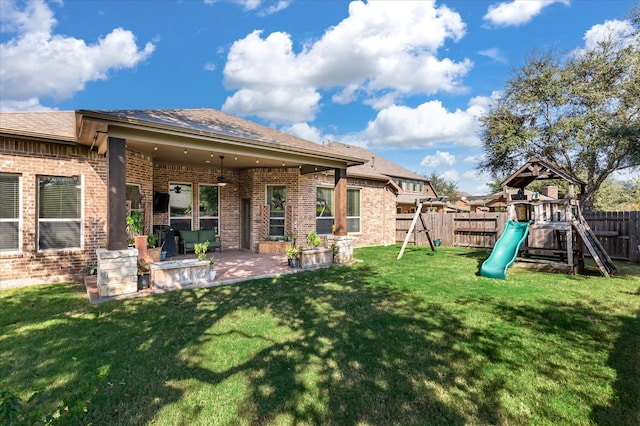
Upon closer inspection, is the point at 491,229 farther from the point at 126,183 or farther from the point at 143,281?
the point at 126,183

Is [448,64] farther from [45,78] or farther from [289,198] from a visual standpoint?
[45,78]

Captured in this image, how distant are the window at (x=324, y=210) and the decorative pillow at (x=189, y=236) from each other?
14.5 feet

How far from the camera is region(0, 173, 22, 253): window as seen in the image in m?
6.41

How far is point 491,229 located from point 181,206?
12021 millimetres

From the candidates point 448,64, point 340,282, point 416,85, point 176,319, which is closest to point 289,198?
point 340,282

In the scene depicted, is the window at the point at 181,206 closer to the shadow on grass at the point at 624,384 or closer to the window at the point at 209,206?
the window at the point at 209,206

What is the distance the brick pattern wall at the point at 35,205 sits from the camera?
6402 millimetres

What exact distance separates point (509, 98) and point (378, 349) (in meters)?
19.4

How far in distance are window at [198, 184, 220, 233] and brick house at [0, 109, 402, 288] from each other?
0.04 metres

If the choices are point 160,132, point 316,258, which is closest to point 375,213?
point 316,258

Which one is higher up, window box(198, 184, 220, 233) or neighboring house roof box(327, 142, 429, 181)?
neighboring house roof box(327, 142, 429, 181)

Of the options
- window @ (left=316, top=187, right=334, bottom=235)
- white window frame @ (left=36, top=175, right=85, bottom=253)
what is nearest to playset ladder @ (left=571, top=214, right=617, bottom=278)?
window @ (left=316, top=187, right=334, bottom=235)

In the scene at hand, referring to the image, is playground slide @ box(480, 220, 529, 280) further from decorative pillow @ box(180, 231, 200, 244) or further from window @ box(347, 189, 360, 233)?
decorative pillow @ box(180, 231, 200, 244)

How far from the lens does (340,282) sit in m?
6.60
